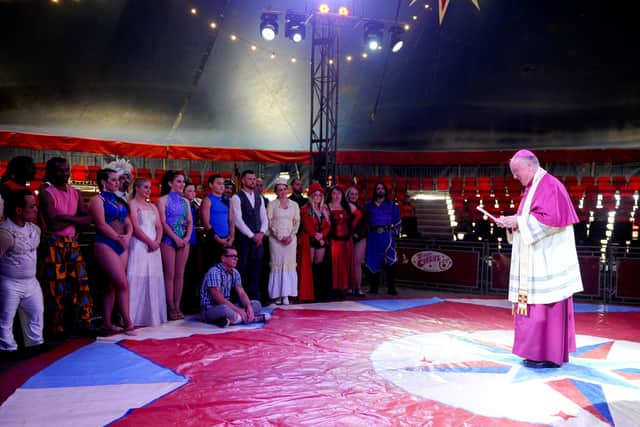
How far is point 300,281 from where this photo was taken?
7195 millimetres

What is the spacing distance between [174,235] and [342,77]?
1176cm

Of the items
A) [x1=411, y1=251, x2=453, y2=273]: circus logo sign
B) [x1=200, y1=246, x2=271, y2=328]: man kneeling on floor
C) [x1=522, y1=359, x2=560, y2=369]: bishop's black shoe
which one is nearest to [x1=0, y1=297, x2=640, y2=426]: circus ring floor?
[x1=522, y1=359, x2=560, y2=369]: bishop's black shoe

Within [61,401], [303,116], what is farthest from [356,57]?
[61,401]

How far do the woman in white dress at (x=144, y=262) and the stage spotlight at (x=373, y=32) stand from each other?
784 centimetres

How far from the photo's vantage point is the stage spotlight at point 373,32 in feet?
38.1

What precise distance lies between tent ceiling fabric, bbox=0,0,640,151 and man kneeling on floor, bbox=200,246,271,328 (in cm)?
1135

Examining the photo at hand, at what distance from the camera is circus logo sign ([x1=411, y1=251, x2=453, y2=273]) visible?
8648mm

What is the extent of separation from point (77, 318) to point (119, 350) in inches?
28.7

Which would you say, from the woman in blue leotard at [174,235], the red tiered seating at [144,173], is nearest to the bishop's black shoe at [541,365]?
the woman in blue leotard at [174,235]

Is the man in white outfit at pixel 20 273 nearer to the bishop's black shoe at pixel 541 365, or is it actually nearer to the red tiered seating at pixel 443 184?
the bishop's black shoe at pixel 541 365

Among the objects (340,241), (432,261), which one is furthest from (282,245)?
(432,261)

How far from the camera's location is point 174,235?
5746 millimetres

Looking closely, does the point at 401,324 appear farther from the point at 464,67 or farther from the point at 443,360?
the point at 464,67

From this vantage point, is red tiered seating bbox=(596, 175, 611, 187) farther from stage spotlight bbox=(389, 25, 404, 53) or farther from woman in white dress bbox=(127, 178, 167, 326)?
woman in white dress bbox=(127, 178, 167, 326)
